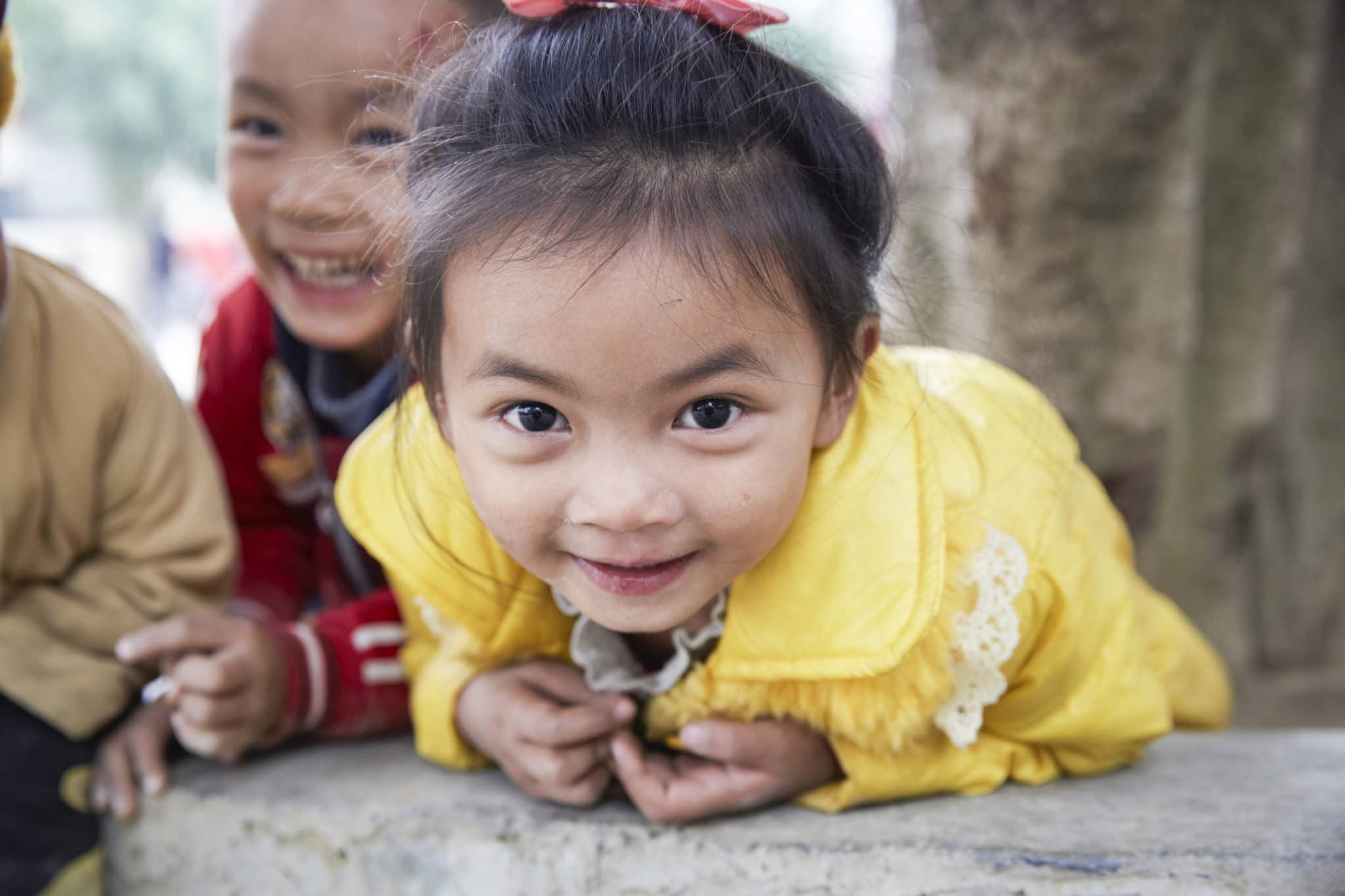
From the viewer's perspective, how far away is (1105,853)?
118 centimetres

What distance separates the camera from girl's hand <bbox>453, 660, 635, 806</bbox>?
1312 millimetres

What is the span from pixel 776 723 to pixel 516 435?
0.45 meters

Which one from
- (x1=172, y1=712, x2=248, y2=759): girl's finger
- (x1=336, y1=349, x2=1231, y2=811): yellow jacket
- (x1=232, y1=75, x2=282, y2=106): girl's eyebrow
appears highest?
(x1=232, y1=75, x2=282, y2=106): girl's eyebrow

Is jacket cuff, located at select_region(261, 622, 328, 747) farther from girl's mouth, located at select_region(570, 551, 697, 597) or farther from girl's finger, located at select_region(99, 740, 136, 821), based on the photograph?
girl's mouth, located at select_region(570, 551, 697, 597)

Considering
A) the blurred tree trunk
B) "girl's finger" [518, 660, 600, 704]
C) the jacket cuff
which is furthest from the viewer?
the blurred tree trunk

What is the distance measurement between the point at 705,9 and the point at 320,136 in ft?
2.44

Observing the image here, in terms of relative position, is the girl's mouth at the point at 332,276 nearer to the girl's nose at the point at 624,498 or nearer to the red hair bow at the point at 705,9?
the red hair bow at the point at 705,9

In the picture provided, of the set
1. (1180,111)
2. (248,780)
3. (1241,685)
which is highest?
(1180,111)

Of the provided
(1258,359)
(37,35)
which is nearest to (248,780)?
(1258,359)

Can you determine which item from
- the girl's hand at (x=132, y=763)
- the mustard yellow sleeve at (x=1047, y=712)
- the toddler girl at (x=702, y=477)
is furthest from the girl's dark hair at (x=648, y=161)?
the girl's hand at (x=132, y=763)

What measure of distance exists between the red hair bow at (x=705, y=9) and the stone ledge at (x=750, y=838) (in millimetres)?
840

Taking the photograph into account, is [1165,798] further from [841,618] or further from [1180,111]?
[1180,111]

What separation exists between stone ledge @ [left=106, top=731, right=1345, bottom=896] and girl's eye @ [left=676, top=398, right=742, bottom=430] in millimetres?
482

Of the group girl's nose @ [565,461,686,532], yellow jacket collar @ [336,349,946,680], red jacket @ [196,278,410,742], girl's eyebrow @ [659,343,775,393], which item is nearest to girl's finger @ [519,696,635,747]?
yellow jacket collar @ [336,349,946,680]
